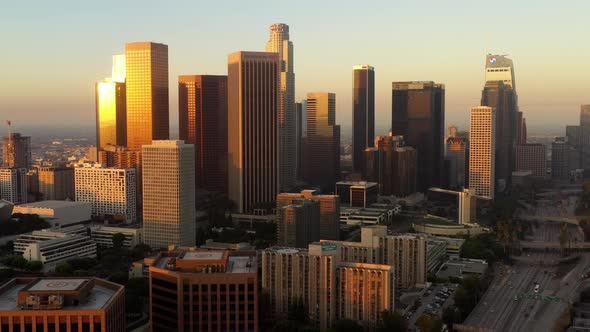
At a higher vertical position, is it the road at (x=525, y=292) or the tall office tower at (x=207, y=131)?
the tall office tower at (x=207, y=131)

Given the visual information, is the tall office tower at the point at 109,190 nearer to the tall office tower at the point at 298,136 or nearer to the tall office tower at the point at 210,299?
the tall office tower at the point at 298,136

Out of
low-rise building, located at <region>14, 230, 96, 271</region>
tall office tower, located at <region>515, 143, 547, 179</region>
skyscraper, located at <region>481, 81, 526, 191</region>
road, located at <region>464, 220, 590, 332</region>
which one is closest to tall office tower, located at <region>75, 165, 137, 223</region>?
low-rise building, located at <region>14, 230, 96, 271</region>

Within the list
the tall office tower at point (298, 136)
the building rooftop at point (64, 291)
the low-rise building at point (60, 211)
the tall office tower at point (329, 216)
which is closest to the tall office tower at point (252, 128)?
the tall office tower at point (329, 216)

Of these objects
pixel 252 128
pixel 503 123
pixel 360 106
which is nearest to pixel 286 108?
pixel 360 106

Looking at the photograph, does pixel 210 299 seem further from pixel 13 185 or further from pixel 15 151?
pixel 15 151

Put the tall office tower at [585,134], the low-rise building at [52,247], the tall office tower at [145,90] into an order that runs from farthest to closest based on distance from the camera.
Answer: the tall office tower at [585,134]
the tall office tower at [145,90]
the low-rise building at [52,247]

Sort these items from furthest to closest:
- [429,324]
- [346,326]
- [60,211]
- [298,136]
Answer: [298,136] → [60,211] → [346,326] → [429,324]
